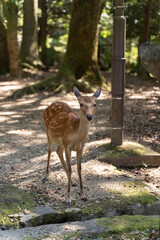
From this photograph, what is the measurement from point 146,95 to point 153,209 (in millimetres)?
6923

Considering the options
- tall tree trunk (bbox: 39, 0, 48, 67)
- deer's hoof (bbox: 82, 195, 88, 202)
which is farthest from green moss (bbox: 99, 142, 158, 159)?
tall tree trunk (bbox: 39, 0, 48, 67)

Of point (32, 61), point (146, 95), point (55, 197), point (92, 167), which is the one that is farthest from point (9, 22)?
point (55, 197)

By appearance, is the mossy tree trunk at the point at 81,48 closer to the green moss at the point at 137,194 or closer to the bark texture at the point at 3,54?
the bark texture at the point at 3,54

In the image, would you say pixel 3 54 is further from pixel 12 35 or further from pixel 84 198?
pixel 84 198

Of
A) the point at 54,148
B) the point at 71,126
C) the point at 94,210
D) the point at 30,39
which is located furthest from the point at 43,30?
the point at 94,210

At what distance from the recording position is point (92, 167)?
5727mm

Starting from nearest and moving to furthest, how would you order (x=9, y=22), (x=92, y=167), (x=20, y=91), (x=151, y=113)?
(x=92, y=167) → (x=151, y=113) → (x=20, y=91) → (x=9, y=22)

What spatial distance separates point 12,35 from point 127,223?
10756 mm

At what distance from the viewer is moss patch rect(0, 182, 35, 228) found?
3963 millimetres

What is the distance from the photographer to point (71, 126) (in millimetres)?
4656

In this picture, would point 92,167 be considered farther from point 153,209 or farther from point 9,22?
point 9,22

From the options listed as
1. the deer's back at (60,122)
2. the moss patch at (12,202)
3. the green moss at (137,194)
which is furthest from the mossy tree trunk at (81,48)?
the moss patch at (12,202)

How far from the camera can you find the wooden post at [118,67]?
232 inches

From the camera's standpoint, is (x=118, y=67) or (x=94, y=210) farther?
(x=118, y=67)
